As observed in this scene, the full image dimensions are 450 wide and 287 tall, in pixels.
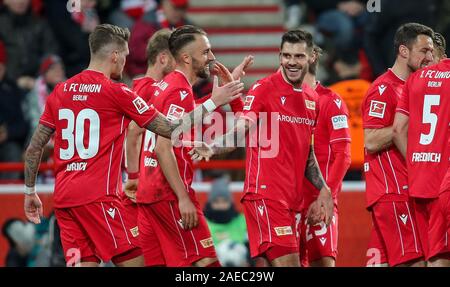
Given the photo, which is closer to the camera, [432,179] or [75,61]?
[432,179]

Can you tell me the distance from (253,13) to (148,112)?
23.9ft

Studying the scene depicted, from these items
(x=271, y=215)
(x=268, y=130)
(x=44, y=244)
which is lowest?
(x=44, y=244)

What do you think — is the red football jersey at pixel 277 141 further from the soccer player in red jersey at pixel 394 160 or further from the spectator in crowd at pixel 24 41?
the spectator in crowd at pixel 24 41

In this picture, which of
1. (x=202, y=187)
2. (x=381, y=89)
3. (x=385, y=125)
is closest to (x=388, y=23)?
(x=202, y=187)

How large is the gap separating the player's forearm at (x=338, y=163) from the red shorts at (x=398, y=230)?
0.37 m

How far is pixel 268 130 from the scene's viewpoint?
10.2 metres

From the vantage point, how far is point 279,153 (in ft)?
33.2

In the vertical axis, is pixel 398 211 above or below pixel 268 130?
below

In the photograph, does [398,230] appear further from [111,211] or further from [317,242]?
[111,211]

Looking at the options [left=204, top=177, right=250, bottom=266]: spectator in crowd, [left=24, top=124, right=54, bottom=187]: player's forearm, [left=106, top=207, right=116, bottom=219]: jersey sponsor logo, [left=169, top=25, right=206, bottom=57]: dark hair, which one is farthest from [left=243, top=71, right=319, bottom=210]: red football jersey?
[left=204, top=177, right=250, bottom=266]: spectator in crowd

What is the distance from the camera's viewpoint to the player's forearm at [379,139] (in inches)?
406

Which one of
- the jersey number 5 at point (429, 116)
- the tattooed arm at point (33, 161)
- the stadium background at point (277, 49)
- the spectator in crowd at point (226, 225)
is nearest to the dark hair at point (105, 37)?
the tattooed arm at point (33, 161)
